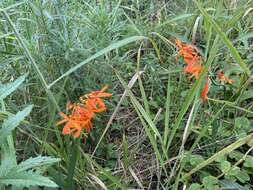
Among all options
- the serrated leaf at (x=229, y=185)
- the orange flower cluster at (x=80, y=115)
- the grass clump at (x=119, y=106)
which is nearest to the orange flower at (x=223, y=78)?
the grass clump at (x=119, y=106)

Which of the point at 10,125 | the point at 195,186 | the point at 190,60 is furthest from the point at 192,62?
the point at 10,125

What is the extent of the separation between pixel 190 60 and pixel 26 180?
2.16 feet

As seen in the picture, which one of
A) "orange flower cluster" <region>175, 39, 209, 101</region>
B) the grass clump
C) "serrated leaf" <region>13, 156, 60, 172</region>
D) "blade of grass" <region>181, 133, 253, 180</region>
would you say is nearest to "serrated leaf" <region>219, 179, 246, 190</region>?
the grass clump

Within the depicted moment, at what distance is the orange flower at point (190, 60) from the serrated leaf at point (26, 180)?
22.9 inches

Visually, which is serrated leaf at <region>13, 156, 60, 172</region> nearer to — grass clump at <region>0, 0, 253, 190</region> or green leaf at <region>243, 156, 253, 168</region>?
grass clump at <region>0, 0, 253, 190</region>

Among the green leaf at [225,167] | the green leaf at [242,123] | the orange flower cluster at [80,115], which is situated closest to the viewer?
the orange flower cluster at [80,115]

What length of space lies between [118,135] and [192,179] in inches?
12.9

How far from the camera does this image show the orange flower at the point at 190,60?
146cm

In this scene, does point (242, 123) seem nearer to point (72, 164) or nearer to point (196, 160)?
point (196, 160)

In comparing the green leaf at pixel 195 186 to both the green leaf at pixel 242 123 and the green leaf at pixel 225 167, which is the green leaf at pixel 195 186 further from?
the green leaf at pixel 242 123

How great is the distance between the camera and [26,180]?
1.07 metres

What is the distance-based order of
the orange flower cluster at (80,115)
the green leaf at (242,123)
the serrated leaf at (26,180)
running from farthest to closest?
1. the green leaf at (242,123)
2. the orange flower cluster at (80,115)
3. the serrated leaf at (26,180)

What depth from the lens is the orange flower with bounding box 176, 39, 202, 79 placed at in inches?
57.4

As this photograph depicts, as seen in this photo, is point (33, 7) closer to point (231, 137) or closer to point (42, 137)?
point (42, 137)
